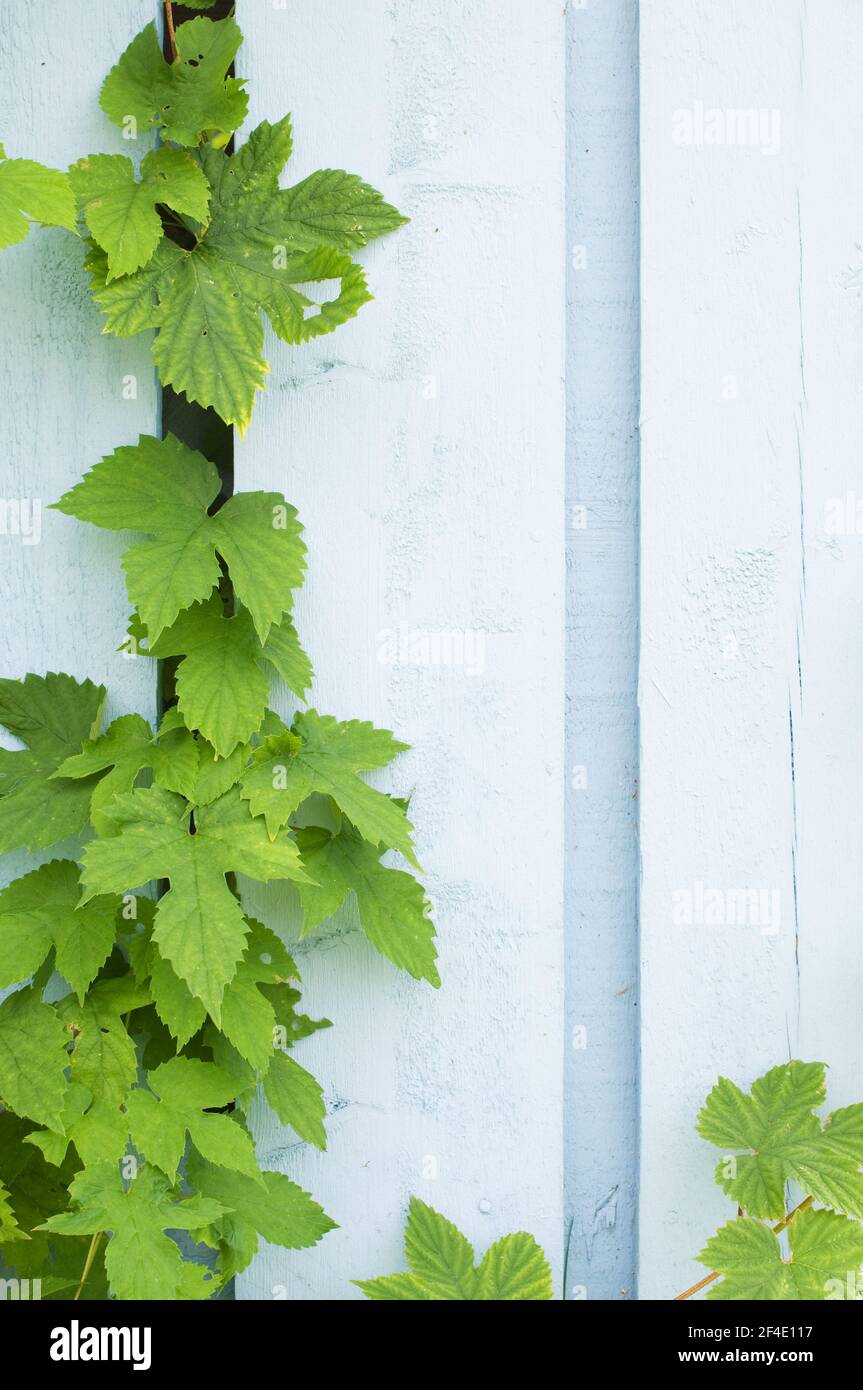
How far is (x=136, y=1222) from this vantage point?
864 mm

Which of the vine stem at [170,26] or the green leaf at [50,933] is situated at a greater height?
the vine stem at [170,26]

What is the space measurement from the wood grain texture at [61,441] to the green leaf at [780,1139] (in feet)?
2.22

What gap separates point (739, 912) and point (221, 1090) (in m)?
0.52

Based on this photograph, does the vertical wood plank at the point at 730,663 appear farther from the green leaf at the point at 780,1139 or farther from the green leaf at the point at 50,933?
the green leaf at the point at 50,933

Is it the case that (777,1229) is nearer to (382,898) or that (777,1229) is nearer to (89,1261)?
(382,898)

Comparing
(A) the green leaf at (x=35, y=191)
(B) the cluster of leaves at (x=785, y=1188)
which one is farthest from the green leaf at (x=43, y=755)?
(B) the cluster of leaves at (x=785, y=1188)

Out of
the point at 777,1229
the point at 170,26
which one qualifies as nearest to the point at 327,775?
the point at 777,1229

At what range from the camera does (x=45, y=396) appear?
3.46ft

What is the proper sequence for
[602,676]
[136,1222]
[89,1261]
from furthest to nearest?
[602,676] < [89,1261] < [136,1222]

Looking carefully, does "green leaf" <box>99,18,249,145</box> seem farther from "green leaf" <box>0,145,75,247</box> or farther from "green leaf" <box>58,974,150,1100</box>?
"green leaf" <box>58,974,150,1100</box>

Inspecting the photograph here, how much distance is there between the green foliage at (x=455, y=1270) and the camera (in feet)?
3.21

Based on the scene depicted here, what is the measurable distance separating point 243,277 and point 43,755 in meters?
0.47

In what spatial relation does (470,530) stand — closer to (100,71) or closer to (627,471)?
(627,471)

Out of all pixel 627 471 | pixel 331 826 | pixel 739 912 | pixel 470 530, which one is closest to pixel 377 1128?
pixel 331 826
